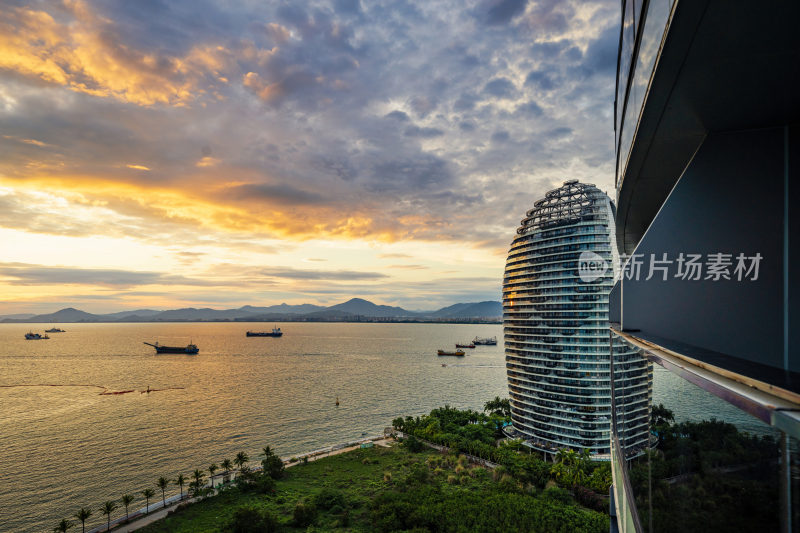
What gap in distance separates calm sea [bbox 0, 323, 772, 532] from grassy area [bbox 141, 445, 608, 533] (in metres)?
7.31

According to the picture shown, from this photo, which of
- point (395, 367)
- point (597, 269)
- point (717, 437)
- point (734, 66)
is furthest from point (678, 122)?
point (395, 367)

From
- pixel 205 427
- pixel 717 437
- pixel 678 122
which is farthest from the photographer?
pixel 205 427

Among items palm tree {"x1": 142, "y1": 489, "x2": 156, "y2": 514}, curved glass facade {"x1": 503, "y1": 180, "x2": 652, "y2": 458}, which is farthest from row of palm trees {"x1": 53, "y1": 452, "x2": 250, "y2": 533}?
curved glass facade {"x1": 503, "y1": 180, "x2": 652, "y2": 458}

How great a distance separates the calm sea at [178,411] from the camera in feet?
97.3

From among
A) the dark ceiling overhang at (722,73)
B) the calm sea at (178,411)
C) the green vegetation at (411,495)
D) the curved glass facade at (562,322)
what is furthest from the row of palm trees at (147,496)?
the dark ceiling overhang at (722,73)

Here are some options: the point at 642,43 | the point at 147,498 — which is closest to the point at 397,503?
the point at 147,498

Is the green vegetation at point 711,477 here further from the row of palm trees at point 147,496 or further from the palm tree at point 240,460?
the palm tree at point 240,460

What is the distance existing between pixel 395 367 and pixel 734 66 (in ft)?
312

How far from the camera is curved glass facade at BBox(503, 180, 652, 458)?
37.8 m

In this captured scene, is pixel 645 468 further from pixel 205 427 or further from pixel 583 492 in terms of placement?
pixel 205 427

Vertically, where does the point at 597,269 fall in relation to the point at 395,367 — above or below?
above

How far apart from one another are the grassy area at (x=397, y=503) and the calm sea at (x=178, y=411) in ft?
24.0

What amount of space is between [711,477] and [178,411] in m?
63.4

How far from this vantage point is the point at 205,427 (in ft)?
152
